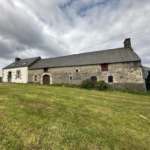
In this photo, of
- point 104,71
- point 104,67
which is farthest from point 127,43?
point 104,71

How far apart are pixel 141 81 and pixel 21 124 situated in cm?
1474

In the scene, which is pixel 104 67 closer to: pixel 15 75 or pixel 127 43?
pixel 127 43

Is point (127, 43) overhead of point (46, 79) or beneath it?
overhead

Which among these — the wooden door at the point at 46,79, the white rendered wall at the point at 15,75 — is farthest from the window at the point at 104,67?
the white rendered wall at the point at 15,75

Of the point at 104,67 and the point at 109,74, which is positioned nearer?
the point at 109,74

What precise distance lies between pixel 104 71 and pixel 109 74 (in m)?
0.94

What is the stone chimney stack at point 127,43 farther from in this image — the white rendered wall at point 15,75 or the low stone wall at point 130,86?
the white rendered wall at point 15,75

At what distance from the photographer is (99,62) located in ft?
46.6

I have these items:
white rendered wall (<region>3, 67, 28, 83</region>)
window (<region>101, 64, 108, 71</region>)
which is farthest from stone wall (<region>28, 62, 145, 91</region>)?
white rendered wall (<region>3, 67, 28, 83</region>)

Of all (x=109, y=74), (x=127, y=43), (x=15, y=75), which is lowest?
(x=109, y=74)

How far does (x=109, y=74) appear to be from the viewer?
13.5m

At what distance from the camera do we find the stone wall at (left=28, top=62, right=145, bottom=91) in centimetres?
1219

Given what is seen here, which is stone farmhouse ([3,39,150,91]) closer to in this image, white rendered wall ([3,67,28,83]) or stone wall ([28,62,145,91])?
stone wall ([28,62,145,91])

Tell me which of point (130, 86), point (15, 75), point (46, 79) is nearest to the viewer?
point (130, 86)
